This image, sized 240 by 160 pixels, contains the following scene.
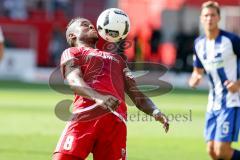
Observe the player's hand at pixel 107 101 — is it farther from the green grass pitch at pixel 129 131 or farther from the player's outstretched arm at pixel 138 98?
the green grass pitch at pixel 129 131

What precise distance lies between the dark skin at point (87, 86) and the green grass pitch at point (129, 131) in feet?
14.6

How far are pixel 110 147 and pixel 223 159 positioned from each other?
3.34 meters

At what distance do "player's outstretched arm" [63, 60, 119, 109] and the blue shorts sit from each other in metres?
3.46

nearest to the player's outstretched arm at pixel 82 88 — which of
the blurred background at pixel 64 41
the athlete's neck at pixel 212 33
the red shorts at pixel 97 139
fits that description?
the red shorts at pixel 97 139

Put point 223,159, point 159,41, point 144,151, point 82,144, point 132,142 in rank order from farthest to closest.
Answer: point 159,41
point 132,142
point 144,151
point 223,159
point 82,144

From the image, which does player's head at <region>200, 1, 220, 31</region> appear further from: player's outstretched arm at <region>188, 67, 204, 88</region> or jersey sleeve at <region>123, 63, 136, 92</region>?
jersey sleeve at <region>123, 63, 136, 92</region>

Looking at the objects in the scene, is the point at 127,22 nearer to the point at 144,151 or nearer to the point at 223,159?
the point at 223,159

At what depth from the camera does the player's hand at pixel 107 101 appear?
20.1ft

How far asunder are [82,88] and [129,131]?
9.36 m

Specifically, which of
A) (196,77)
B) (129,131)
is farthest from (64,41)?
(196,77)

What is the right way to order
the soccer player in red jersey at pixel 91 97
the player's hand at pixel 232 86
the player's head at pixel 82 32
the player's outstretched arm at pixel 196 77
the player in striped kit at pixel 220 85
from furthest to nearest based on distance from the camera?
the player's outstretched arm at pixel 196 77, the player in striped kit at pixel 220 85, the player's hand at pixel 232 86, the player's head at pixel 82 32, the soccer player in red jersey at pixel 91 97

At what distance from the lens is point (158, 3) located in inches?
1572

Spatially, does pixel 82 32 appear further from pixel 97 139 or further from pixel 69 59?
pixel 97 139

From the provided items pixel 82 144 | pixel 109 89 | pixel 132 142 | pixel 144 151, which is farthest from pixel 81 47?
pixel 132 142
